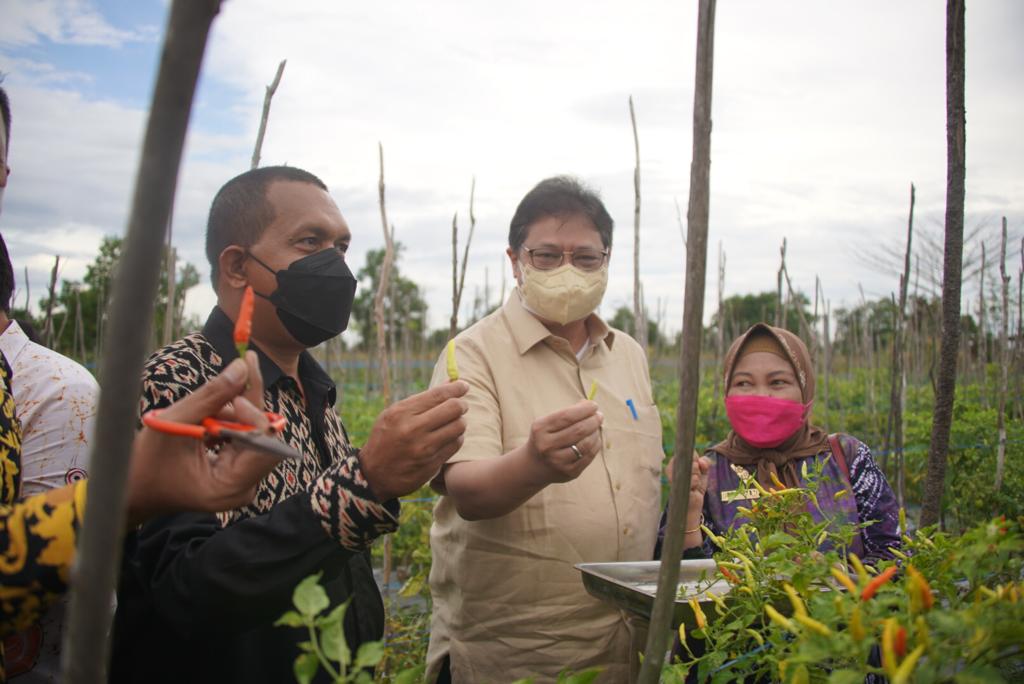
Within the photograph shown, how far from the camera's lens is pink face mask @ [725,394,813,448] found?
2.22 m

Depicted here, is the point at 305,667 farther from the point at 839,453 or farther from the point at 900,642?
the point at 839,453

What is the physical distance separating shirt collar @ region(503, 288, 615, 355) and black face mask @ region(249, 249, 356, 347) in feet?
2.02

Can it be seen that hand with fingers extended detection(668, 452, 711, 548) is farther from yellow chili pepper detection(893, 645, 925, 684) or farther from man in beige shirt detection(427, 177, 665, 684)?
yellow chili pepper detection(893, 645, 925, 684)

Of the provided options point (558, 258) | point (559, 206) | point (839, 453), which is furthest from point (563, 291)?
point (839, 453)

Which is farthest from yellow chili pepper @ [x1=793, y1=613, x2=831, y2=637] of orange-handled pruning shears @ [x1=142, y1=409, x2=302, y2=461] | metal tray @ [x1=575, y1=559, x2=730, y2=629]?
orange-handled pruning shears @ [x1=142, y1=409, x2=302, y2=461]

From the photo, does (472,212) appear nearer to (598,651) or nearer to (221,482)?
(598,651)

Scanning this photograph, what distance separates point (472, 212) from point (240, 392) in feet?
9.24

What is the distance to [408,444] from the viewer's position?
1.20 metres

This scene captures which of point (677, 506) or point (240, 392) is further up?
point (240, 392)

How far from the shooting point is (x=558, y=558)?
75.7 inches

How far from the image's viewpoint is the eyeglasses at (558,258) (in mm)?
2174

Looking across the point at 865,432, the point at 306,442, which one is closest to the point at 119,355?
the point at 306,442

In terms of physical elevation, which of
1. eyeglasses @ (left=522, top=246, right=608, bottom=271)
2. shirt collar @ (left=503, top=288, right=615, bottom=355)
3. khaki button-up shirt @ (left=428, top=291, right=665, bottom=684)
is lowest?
khaki button-up shirt @ (left=428, top=291, right=665, bottom=684)

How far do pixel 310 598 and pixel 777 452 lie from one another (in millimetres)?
1860
